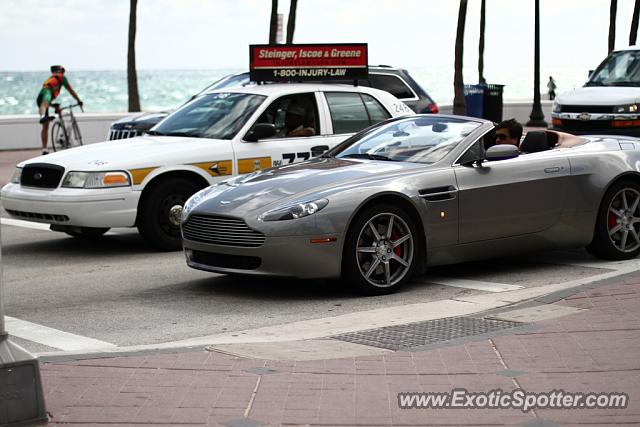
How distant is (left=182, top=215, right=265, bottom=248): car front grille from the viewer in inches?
365

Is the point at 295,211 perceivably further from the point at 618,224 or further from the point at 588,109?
the point at 588,109

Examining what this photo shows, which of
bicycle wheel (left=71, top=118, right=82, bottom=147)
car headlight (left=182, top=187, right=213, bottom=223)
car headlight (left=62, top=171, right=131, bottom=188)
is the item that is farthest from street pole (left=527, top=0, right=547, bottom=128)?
car headlight (left=182, top=187, right=213, bottom=223)

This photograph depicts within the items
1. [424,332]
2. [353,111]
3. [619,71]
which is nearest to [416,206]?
[424,332]

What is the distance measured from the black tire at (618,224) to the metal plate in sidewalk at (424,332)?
125 inches

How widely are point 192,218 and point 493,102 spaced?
2349cm

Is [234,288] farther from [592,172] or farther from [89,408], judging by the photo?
[89,408]

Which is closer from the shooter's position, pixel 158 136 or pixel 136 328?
pixel 136 328

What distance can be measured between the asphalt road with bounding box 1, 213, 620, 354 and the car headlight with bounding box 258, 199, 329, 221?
0.68 m

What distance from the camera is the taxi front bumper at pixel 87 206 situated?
11.8 metres

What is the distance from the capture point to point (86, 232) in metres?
13.1

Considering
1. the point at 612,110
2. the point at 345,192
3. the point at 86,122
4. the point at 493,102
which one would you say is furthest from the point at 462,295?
the point at 493,102

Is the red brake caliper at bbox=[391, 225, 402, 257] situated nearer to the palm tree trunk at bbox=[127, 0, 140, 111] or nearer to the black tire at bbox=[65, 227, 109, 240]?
the black tire at bbox=[65, 227, 109, 240]

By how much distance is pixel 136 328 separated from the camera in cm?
847

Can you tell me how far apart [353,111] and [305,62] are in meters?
1.18
